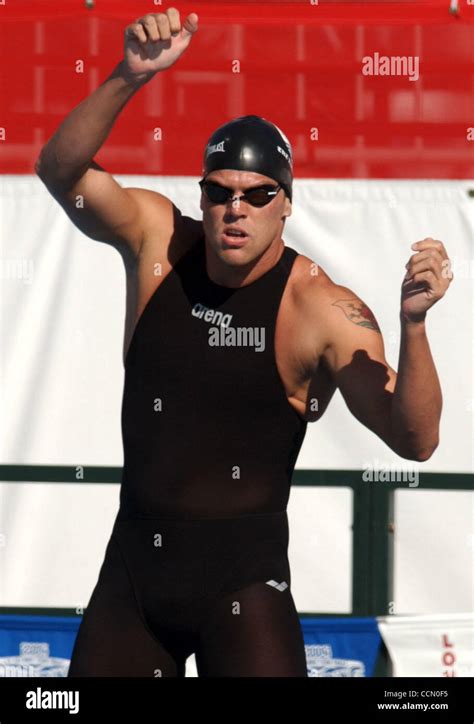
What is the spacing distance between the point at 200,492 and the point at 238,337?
53 centimetres

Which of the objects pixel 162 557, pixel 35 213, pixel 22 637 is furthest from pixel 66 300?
pixel 162 557

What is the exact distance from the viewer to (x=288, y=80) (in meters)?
5.37

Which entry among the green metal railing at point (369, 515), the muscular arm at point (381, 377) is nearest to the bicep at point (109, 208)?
the muscular arm at point (381, 377)

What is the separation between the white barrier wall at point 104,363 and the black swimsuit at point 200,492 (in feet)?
4.74

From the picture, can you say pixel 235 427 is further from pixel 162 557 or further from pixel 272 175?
pixel 272 175

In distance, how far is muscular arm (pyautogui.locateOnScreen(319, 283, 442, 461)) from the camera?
348cm

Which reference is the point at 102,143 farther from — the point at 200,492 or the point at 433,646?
the point at 433,646

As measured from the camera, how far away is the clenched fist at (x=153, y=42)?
10.7 feet

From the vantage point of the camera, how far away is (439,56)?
530 centimetres

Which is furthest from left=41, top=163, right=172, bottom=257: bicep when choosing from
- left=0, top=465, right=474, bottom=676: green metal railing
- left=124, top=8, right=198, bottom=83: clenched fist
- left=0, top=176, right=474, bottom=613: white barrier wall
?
left=0, top=465, right=474, bottom=676: green metal railing

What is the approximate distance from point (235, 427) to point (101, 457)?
5.56 ft

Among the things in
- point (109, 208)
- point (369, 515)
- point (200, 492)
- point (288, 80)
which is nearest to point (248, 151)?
point (109, 208)

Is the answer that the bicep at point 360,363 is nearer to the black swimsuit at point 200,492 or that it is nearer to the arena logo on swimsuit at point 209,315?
the black swimsuit at point 200,492

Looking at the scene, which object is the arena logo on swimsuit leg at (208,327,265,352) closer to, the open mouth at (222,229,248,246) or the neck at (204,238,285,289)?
the neck at (204,238,285,289)
